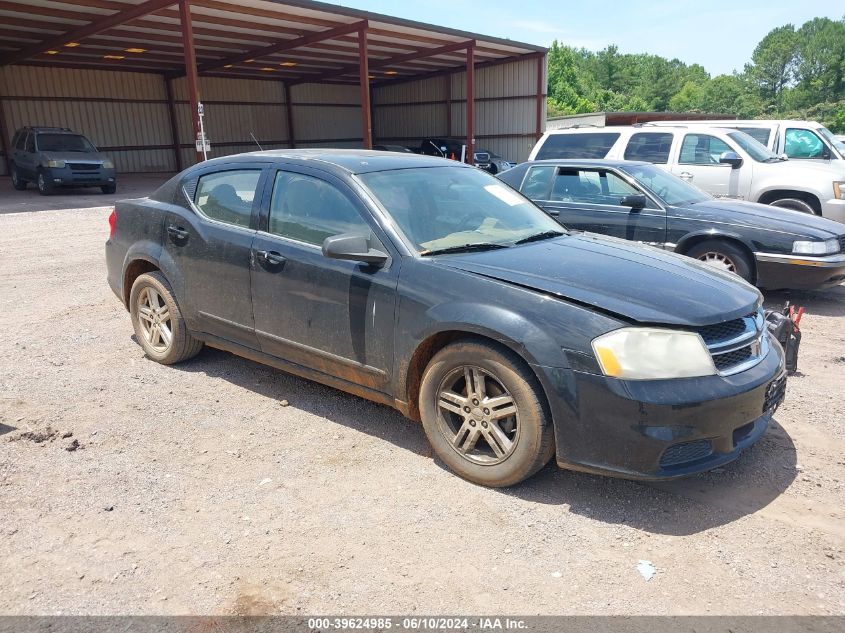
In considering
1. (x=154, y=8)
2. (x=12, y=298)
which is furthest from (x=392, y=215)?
(x=154, y=8)

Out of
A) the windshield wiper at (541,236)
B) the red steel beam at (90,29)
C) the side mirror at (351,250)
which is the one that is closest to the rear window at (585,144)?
the windshield wiper at (541,236)

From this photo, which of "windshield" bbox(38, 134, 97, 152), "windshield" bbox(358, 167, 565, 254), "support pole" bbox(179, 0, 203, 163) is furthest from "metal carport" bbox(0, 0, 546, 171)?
"windshield" bbox(358, 167, 565, 254)

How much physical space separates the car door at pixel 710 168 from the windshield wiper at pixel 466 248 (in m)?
6.92

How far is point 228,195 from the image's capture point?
461 cm

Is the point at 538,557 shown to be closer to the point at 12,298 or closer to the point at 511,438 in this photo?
the point at 511,438

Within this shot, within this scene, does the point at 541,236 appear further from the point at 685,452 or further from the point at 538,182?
the point at 538,182

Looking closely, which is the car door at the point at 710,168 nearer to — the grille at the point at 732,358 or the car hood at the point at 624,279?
the car hood at the point at 624,279

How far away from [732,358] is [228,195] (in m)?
3.39

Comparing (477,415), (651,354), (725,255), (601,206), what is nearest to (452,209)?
(477,415)

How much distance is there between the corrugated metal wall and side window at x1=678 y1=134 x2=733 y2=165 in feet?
59.8

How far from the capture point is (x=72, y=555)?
2.88 meters

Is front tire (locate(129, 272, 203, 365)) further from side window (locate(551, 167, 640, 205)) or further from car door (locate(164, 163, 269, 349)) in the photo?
side window (locate(551, 167, 640, 205))

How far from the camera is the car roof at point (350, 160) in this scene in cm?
412

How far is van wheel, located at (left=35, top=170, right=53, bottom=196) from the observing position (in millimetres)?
17859
